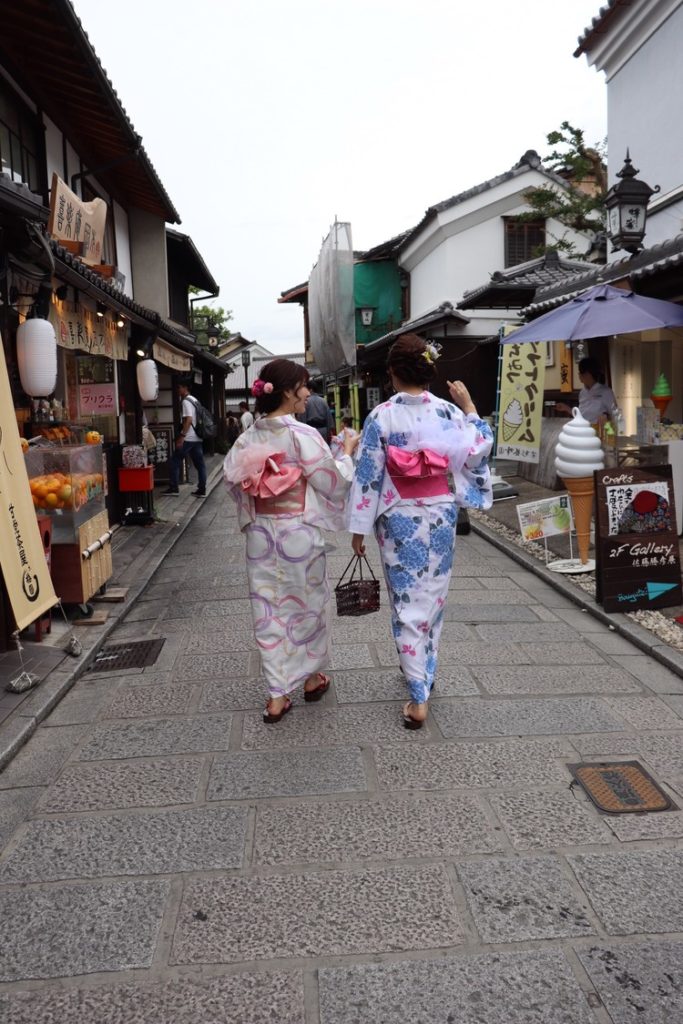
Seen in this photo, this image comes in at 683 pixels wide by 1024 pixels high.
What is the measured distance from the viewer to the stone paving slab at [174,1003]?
248 cm

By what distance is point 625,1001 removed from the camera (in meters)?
2.51

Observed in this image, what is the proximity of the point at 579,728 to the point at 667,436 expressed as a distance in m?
5.43

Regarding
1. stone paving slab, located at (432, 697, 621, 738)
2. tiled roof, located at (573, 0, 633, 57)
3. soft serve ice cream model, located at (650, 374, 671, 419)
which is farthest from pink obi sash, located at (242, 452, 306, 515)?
Result: tiled roof, located at (573, 0, 633, 57)

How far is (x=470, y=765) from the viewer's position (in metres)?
4.18

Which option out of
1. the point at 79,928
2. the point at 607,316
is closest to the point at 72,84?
the point at 607,316

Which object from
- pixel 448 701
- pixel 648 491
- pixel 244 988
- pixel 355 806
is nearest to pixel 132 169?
pixel 648 491

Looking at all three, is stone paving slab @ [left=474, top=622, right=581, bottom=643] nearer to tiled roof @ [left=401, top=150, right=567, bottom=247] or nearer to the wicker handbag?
the wicker handbag

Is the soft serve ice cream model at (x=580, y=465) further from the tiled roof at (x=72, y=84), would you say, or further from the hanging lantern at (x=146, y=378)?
the hanging lantern at (x=146, y=378)

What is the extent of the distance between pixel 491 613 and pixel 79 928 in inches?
193

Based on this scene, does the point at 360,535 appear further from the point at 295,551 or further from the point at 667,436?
the point at 667,436

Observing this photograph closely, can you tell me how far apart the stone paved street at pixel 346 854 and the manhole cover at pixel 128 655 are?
0.87 feet

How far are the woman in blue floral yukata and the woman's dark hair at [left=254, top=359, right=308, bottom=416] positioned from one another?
19.6 inches

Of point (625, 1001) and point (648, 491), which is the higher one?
point (648, 491)

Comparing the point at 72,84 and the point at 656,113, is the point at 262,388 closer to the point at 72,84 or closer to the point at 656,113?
the point at 72,84
